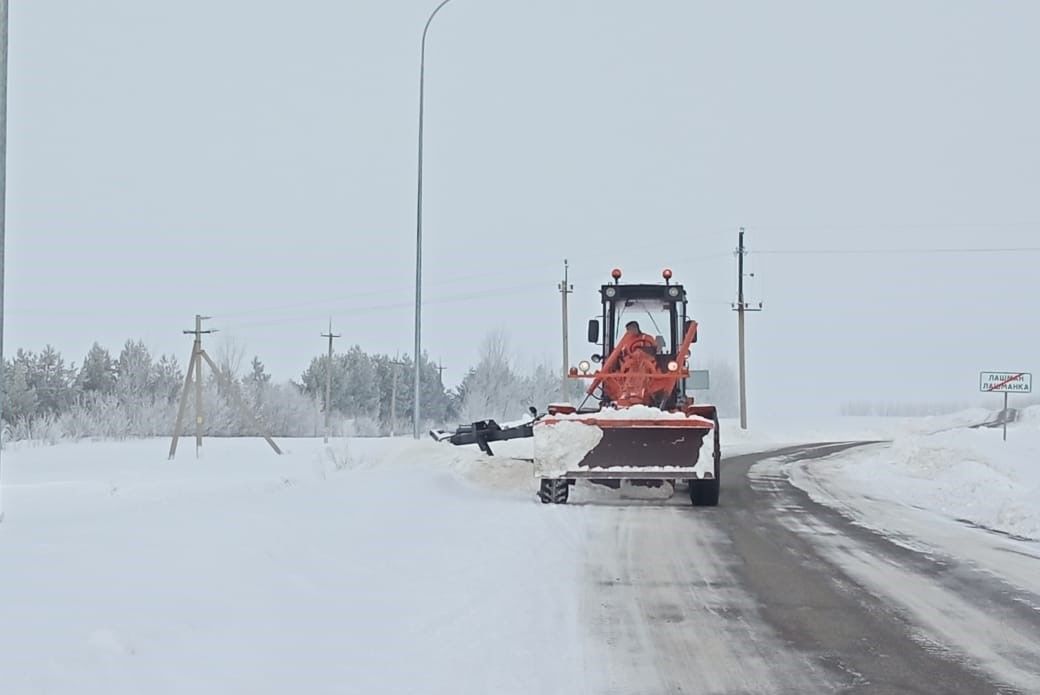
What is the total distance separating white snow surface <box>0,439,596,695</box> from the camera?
17.4ft

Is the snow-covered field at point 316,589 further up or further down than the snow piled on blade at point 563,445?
further down

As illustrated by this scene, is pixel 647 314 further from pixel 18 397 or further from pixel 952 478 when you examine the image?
pixel 18 397

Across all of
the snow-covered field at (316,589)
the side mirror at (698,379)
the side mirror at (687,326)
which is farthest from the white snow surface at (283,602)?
the side mirror at (687,326)

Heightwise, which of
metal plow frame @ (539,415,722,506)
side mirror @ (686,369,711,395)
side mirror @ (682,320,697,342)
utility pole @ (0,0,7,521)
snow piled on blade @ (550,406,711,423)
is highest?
utility pole @ (0,0,7,521)

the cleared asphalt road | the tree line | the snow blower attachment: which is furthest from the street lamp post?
the tree line

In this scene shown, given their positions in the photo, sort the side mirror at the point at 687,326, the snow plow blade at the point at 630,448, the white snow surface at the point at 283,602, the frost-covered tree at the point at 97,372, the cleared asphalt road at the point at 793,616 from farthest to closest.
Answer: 1. the frost-covered tree at the point at 97,372
2. the side mirror at the point at 687,326
3. the snow plow blade at the point at 630,448
4. the cleared asphalt road at the point at 793,616
5. the white snow surface at the point at 283,602

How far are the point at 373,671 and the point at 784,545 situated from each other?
6.96 meters

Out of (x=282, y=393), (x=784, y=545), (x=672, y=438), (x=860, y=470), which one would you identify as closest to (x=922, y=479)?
(x=860, y=470)

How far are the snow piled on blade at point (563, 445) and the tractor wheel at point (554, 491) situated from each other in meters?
0.22

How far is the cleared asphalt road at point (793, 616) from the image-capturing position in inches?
246

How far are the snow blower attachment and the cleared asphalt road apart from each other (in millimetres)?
1780

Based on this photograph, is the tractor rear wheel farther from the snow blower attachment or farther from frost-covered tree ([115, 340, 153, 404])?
frost-covered tree ([115, 340, 153, 404])

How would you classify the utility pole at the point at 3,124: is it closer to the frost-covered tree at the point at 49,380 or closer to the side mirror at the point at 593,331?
the side mirror at the point at 593,331

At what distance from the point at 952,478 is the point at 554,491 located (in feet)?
37.4
